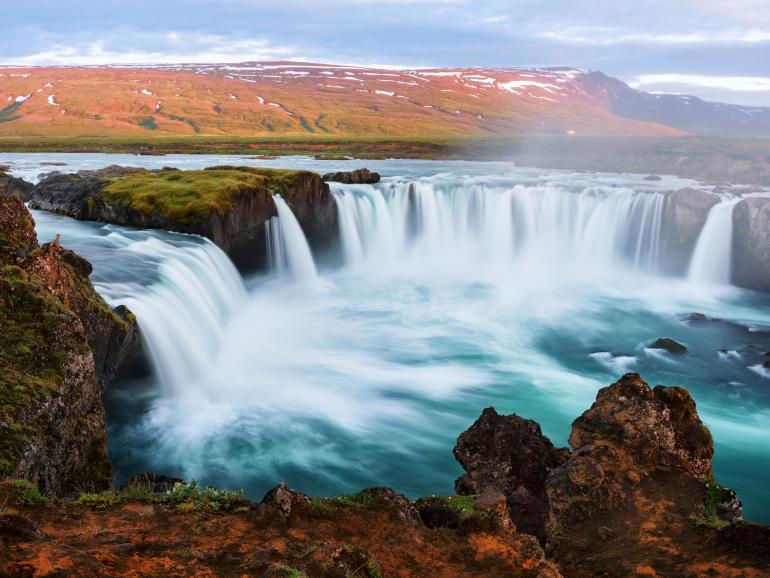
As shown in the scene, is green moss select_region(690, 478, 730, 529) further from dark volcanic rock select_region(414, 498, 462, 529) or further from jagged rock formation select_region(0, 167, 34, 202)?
jagged rock formation select_region(0, 167, 34, 202)

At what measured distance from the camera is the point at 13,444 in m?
8.83

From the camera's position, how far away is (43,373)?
10.4 metres

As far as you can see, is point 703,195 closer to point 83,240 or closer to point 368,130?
point 83,240

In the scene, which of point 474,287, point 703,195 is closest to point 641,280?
point 703,195

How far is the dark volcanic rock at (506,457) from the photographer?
38.9 ft

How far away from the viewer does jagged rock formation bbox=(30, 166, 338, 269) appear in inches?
1149

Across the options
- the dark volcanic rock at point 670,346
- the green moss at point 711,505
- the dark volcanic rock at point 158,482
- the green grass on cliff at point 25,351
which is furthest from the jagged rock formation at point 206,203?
the green moss at point 711,505

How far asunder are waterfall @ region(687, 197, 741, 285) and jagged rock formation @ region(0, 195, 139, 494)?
3324 cm

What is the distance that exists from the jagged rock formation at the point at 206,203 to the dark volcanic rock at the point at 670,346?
63.7ft

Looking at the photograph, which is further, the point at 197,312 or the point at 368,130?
the point at 368,130

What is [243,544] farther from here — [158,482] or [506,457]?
[506,457]

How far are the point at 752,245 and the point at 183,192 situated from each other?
30691 mm

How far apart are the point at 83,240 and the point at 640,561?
943 inches

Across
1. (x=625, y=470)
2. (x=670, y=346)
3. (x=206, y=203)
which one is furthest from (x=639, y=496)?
(x=206, y=203)
